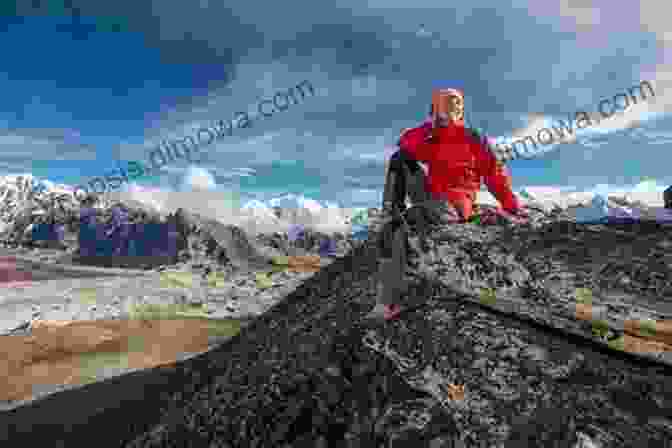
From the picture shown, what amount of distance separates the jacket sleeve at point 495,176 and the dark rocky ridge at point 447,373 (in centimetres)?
57

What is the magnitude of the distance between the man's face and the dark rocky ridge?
148 cm

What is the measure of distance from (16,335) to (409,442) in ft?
87.7

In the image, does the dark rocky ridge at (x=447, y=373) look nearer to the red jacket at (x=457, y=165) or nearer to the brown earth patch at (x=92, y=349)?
the red jacket at (x=457, y=165)

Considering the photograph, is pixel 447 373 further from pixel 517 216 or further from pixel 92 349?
pixel 92 349

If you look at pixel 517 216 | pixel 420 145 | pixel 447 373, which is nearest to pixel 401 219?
pixel 420 145

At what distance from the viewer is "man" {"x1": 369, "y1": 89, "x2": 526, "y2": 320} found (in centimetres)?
499

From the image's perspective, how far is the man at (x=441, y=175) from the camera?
4988 millimetres

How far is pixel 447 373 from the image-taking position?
11.2 ft

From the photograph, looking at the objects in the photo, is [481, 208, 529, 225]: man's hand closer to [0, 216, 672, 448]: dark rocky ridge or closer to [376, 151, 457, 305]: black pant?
[0, 216, 672, 448]: dark rocky ridge

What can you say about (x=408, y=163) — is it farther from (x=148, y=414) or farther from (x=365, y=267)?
(x=148, y=414)

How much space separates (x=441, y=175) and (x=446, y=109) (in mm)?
901

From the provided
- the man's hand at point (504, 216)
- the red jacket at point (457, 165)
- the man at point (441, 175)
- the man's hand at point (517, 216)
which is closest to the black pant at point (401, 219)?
the man at point (441, 175)

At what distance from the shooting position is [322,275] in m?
7.82

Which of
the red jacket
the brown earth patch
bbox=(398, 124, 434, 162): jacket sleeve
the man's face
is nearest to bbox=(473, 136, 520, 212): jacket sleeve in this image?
the red jacket
